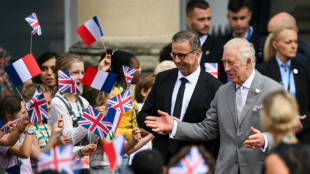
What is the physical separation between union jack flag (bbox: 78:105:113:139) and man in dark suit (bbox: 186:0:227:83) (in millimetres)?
2179

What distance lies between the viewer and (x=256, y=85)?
597 cm

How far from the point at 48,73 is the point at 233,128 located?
275cm

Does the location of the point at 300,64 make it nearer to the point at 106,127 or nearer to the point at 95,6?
the point at 106,127

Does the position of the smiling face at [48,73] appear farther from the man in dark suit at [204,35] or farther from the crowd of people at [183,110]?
the man in dark suit at [204,35]

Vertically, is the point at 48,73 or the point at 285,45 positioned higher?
the point at 285,45

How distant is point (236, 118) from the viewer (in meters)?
5.95

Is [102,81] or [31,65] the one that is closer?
[102,81]

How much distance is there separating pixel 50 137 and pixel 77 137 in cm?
29

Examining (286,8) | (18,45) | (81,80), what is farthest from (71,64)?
(286,8)

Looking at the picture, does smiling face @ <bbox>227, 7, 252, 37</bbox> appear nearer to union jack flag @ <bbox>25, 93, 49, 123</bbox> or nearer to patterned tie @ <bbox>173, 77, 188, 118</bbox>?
patterned tie @ <bbox>173, 77, 188, 118</bbox>

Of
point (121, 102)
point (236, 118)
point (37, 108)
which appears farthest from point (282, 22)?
point (37, 108)

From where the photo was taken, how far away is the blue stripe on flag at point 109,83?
21.8 ft

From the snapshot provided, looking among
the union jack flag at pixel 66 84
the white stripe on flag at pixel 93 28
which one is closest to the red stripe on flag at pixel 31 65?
the union jack flag at pixel 66 84

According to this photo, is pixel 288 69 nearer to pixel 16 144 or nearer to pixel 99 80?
pixel 99 80
